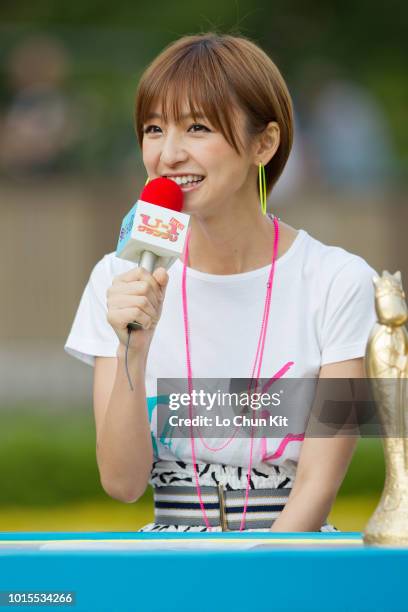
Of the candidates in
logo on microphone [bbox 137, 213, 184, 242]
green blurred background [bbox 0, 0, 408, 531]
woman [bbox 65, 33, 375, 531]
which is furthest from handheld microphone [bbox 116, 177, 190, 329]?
green blurred background [bbox 0, 0, 408, 531]

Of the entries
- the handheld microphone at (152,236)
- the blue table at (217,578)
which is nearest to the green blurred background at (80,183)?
the handheld microphone at (152,236)

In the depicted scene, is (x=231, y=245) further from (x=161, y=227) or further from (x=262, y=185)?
(x=161, y=227)

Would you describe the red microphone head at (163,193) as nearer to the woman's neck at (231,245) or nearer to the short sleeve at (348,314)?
the woman's neck at (231,245)

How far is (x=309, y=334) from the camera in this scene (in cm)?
292

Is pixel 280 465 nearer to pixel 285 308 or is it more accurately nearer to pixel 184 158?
pixel 285 308

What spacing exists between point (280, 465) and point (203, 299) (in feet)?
1.37

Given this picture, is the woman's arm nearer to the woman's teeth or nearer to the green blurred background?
the woman's teeth

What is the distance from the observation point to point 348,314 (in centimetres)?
287

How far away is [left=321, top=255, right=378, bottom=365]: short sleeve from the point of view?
9.29 feet

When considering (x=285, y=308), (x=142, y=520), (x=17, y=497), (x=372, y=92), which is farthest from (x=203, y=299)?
(x=372, y=92)

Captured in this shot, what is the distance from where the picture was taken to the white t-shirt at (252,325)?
288 centimetres

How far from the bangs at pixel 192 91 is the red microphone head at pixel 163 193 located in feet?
0.56

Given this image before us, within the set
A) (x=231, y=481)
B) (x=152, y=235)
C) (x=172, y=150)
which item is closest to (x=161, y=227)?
(x=152, y=235)

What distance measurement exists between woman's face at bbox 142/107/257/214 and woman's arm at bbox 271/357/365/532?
453mm
